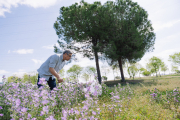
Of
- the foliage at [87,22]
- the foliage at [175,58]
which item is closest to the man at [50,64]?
the foliage at [87,22]

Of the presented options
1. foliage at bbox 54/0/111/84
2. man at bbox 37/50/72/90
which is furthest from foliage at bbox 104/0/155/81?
man at bbox 37/50/72/90

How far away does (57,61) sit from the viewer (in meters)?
3.74

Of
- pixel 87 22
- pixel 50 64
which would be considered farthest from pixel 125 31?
pixel 50 64

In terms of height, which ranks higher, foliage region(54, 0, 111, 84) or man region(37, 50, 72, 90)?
foliage region(54, 0, 111, 84)

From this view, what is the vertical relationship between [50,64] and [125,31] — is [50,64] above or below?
below

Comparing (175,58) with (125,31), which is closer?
(125,31)

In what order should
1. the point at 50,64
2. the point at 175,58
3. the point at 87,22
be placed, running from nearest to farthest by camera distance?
the point at 50,64
the point at 87,22
the point at 175,58

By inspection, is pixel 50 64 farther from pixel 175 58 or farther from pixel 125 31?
pixel 175 58

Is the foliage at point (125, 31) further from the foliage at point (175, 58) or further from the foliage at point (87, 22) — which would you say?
the foliage at point (175, 58)

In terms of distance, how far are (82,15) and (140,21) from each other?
26.7 feet

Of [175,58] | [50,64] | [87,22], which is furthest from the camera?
[175,58]

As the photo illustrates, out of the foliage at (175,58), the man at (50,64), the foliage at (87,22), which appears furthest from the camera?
the foliage at (175,58)

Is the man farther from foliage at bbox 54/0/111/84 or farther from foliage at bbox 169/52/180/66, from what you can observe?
foliage at bbox 169/52/180/66

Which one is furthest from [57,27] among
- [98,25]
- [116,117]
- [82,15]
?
[116,117]
